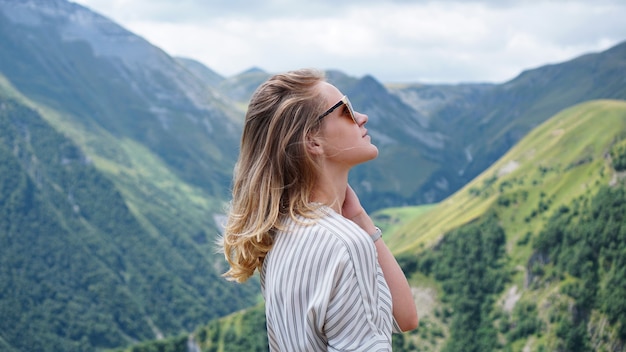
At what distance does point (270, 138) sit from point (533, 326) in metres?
199

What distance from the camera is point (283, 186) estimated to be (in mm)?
7629

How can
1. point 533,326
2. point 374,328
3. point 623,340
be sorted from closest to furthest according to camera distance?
point 374,328, point 623,340, point 533,326

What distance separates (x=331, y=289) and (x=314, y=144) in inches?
61.8

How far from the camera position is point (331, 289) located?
6.73m

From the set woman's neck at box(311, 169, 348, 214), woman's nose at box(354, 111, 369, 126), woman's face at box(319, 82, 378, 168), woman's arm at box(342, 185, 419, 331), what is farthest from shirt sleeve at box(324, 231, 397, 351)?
woman's nose at box(354, 111, 369, 126)

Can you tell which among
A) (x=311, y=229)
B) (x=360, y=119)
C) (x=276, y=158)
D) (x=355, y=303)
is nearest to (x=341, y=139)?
(x=360, y=119)

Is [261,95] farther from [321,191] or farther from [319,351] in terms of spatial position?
[319,351]

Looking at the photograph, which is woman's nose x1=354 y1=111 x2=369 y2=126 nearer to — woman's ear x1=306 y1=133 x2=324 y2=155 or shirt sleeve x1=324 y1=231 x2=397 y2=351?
woman's ear x1=306 y1=133 x2=324 y2=155

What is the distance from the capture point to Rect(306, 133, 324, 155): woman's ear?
7.60 metres

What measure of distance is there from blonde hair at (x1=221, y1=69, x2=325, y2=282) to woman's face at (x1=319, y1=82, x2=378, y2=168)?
4.3 inches

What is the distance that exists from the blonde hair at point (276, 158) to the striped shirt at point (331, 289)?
0.39 metres

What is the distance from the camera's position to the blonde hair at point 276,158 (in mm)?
7578

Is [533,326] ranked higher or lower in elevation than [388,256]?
lower

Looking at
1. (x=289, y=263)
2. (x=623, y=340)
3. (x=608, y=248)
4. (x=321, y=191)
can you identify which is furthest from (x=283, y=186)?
(x=608, y=248)
